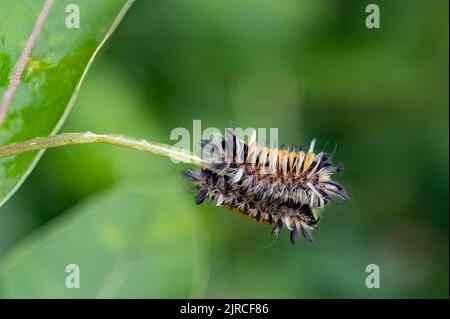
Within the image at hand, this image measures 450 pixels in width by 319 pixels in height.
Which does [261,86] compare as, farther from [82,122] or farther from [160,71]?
[82,122]

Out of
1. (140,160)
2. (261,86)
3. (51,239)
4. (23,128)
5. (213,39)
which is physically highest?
(213,39)

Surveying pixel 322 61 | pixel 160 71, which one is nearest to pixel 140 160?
pixel 160 71


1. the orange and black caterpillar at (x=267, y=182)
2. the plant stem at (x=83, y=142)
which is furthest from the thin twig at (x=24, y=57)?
the orange and black caterpillar at (x=267, y=182)

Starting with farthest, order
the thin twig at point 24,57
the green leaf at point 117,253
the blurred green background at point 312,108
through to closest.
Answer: the blurred green background at point 312,108, the green leaf at point 117,253, the thin twig at point 24,57

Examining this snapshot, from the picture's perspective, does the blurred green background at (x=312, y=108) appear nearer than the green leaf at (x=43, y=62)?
No

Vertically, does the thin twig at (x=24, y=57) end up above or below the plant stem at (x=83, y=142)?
above

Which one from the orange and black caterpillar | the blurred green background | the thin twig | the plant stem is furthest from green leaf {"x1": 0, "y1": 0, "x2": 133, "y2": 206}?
the blurred green background

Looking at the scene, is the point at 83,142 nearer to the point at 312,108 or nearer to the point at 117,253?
the point at 117,253

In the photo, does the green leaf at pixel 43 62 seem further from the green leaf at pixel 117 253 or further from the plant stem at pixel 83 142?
the green leaf at pixel 117 253
